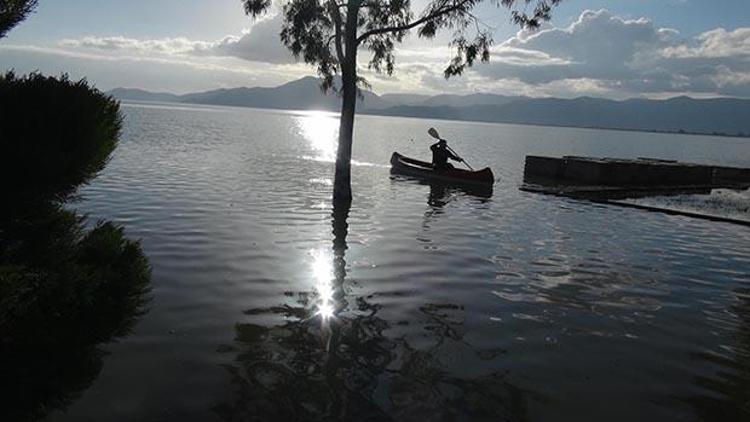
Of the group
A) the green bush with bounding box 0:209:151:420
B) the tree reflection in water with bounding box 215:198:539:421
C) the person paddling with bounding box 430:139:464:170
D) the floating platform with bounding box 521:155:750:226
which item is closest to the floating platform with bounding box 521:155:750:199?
the floating platform with bounding box 521:155:750:226

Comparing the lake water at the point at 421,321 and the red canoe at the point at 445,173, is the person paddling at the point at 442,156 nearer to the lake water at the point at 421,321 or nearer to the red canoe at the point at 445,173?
the red canoe at the point at 445,173

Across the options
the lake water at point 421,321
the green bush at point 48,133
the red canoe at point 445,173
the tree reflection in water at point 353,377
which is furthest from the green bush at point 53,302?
the red canoe at point 445,173

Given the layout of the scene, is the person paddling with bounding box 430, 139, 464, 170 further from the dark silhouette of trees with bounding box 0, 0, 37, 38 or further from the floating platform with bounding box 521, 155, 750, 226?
the dark silhouette of trees with bounding box 0, 0, 37, 38

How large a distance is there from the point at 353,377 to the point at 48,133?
13.4ft

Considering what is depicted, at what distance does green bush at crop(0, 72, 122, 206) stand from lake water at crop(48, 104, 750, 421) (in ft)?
7.15

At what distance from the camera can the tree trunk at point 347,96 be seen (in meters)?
19.6

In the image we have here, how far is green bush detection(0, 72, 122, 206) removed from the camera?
5320 mm

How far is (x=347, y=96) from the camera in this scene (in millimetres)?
20172

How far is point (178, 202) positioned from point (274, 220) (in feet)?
13.3

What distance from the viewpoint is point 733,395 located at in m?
6.56

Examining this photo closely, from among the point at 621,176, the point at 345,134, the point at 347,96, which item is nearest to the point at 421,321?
the point at 345,134

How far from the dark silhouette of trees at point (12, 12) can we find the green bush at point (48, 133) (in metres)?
0.50

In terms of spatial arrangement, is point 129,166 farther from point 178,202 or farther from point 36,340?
point 36,340

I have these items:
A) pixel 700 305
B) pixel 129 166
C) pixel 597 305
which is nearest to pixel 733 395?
pixel 597 305
